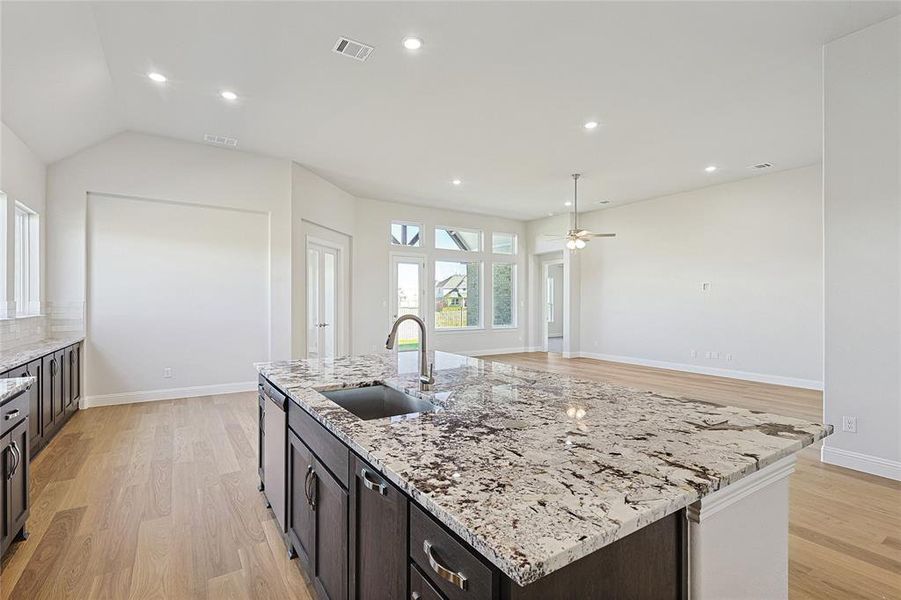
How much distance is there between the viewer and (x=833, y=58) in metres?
3.28

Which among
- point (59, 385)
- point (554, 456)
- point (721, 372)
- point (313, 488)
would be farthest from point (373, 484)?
point (721, 372)

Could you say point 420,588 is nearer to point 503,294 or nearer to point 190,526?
point 190,526

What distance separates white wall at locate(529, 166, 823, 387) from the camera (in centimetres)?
625

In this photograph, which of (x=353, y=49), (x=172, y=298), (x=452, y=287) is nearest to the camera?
(x=353, y=49)

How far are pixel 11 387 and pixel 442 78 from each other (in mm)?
3481

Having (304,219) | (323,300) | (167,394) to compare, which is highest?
(304,219)

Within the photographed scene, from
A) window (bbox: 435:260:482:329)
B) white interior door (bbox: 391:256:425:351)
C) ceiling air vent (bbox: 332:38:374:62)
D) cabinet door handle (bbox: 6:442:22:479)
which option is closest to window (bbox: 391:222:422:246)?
white interior door (bbox: 391:256:425:351)

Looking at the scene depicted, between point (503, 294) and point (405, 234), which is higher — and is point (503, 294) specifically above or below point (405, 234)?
below

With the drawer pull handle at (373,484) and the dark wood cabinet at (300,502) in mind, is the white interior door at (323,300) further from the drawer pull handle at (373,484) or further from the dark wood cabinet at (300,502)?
the drawer pull handle at (373,484)

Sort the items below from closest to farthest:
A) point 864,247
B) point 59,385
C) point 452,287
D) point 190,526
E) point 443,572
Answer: point 443,572 < point 190,526 < point 864,247 < point 59,385 < point 452,287

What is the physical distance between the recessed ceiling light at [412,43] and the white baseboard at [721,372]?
22.0 ft

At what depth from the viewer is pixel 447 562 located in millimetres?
921

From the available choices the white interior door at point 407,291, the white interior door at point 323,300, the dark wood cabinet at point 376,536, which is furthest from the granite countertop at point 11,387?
the white interior door at point 407,291

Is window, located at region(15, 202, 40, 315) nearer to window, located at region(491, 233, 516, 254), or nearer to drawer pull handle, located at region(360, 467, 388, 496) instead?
drawer pull handle, located at region(360, 467, 388, 496)
